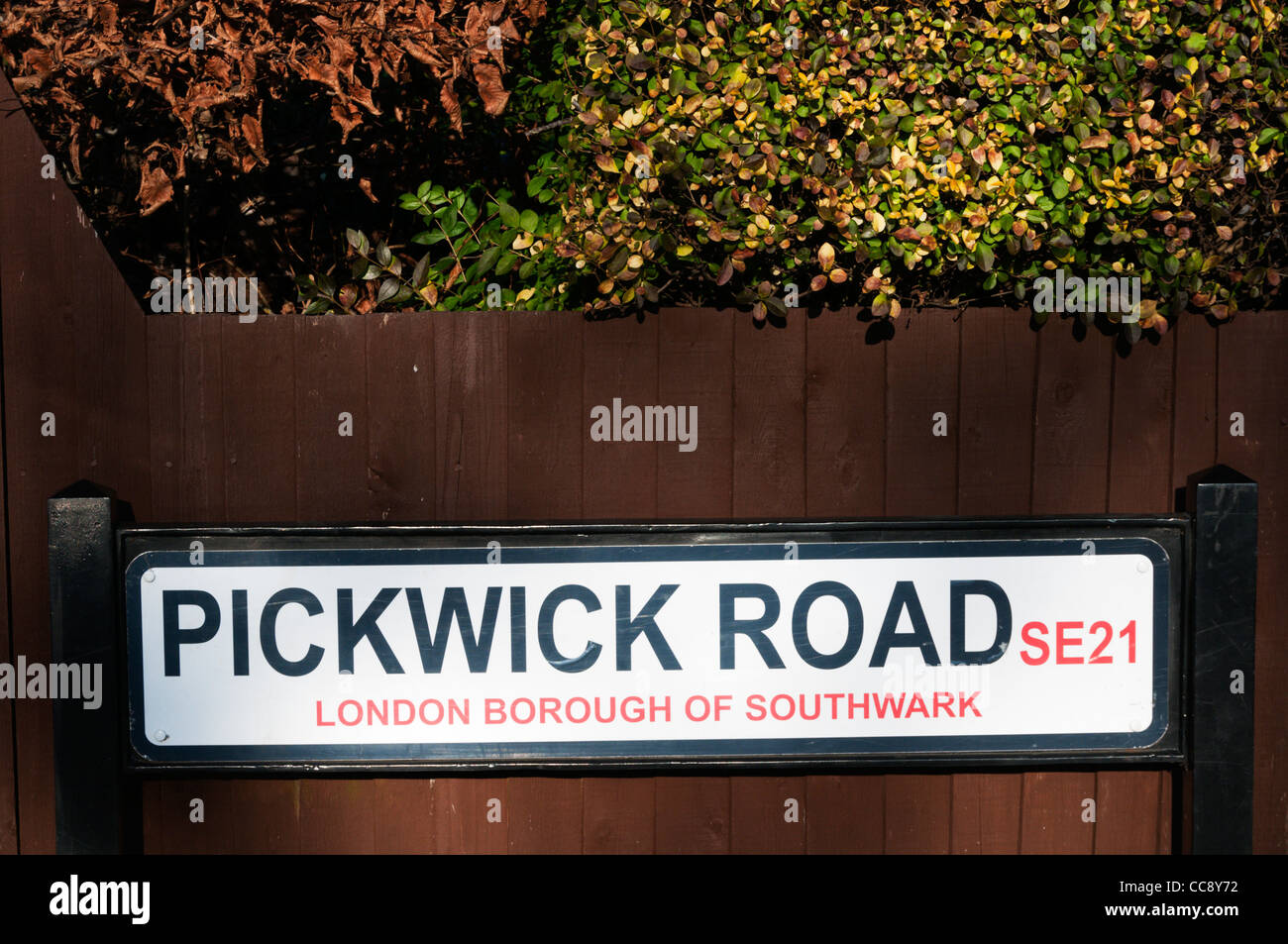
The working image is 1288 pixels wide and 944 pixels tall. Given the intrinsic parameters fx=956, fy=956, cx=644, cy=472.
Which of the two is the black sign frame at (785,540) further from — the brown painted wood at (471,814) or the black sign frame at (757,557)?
the brown painted wood at (471,814)

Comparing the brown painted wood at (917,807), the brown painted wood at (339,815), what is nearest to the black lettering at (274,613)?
the brown painted wood at (339,815)

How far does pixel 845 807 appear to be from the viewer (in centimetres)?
Result: 316

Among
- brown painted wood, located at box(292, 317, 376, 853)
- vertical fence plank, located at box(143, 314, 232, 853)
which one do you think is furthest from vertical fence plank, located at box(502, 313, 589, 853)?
vertical fence plank, located at box(143, 314, 232, 853)

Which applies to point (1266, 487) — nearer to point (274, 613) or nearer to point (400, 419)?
point (400, 419)

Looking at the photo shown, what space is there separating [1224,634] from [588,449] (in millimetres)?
2110

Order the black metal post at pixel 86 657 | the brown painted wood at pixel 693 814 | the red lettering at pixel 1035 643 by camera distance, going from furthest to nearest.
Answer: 1. the brown painted wood at pixel 693 814
2. the red lettering at pixel 1035 643
3. the black metal post at pixel 86 657

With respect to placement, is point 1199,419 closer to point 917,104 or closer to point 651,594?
point 917,104

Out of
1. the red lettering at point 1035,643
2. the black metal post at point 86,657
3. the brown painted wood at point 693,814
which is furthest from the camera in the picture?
the brown painted wood at point 693,814

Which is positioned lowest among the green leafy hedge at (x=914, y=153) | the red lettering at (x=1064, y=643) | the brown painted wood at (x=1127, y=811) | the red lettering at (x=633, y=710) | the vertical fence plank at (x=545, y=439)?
the brown painted wood at (x=1127, y=811)

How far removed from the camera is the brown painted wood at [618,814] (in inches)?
124

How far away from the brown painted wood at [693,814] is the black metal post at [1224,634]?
1.52 metres

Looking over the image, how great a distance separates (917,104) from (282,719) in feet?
9.19

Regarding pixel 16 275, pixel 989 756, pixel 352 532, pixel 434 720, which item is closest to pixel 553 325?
pixel 352 532

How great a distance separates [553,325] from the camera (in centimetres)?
310
